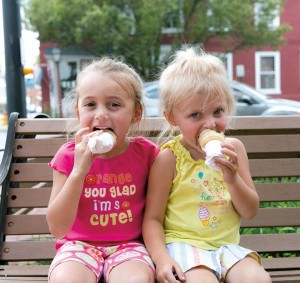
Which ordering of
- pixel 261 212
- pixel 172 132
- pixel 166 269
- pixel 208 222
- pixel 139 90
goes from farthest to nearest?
pixel 261 212 → pixel 172 132 → pixel 139 90 → pixel 208 222 → pixel 166 269

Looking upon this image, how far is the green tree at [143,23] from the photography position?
66.3 feet

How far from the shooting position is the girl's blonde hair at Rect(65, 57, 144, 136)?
2.18 meters

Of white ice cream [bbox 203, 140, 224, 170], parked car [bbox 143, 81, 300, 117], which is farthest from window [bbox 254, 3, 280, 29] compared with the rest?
white ice cream [bbox 203, 140, 224, 170]

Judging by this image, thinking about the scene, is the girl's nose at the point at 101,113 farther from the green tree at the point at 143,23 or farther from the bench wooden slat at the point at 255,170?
the green tree at the point at 143,23

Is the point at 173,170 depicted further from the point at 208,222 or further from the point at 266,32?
the point at 266,32

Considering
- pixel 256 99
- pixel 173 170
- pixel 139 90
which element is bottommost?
pixel 256 99

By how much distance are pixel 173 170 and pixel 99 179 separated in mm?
310

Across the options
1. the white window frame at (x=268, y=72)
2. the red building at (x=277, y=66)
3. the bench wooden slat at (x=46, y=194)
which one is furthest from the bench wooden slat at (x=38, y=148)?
the white window frame at (x=268, y=72)

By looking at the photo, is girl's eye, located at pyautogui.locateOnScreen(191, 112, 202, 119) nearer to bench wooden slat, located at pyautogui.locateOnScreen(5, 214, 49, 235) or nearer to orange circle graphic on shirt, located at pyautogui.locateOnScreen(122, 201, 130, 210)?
orange circle graphic on shirt, located at pyautogui.locateOnScreen(122, 201, 130, 210)

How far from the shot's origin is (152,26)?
20.5 metres

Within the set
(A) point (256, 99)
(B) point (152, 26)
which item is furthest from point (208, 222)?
(B) point (152, 26)

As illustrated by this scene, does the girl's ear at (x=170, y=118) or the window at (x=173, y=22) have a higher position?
the window at (x=173, y=22)

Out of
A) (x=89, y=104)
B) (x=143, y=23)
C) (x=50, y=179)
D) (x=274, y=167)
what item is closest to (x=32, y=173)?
(x=50, y=179)

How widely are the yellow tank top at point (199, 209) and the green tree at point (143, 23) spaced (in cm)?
1786
